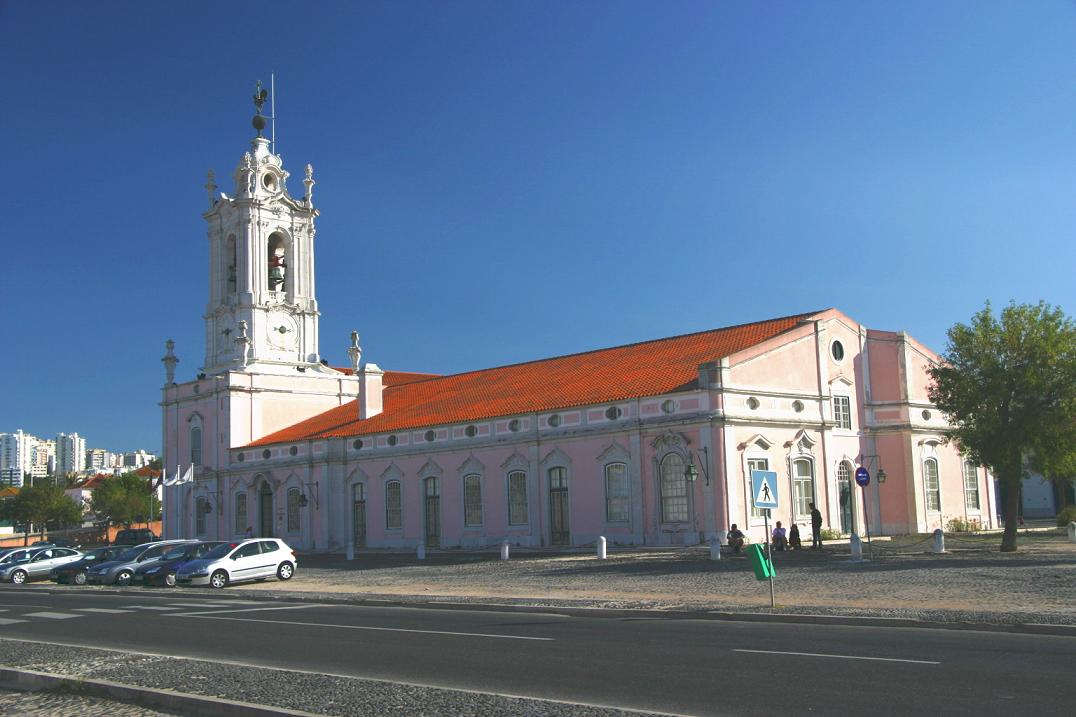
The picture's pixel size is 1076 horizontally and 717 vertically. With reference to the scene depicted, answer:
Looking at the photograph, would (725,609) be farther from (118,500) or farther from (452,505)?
(118,500)

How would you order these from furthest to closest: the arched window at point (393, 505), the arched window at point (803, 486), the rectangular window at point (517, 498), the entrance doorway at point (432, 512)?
1. the arched window at point (393, 505)
2. the entrance doorway at point (432, 512)
3. the rectangular window at point (517, 498)
4. the arched window at point (803, 486)

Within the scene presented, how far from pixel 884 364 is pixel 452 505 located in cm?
1774

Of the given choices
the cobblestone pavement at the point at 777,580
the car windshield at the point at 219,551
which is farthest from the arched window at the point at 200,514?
the car windshield at the point at 219,551

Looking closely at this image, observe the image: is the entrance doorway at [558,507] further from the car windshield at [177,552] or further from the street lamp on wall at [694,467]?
the car windshield at [177,552]

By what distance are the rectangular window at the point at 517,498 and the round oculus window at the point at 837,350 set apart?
486 inches

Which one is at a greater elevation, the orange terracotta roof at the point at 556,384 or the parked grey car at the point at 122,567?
the orange terracotta roof at the point at 556,384

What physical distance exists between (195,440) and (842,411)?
33329 mm

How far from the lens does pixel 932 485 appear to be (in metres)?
41.0

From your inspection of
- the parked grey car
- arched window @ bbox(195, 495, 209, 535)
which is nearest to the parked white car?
the parked grey car

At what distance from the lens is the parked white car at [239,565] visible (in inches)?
1152

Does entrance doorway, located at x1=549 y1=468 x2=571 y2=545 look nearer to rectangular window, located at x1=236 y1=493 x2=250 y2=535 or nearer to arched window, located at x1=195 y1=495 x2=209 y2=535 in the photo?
rectangular window, located at x1=236 y1=493 x2=250 y2=535

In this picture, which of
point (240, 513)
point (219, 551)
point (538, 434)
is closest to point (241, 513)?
point (240, 513)

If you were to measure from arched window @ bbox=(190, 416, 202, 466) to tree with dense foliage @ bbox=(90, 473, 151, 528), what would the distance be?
39670 millimetres

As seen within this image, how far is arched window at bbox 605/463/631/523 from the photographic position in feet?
119
